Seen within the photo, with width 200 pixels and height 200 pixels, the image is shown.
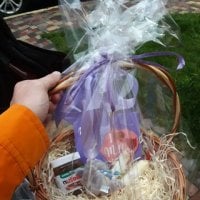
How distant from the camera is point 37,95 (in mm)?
966

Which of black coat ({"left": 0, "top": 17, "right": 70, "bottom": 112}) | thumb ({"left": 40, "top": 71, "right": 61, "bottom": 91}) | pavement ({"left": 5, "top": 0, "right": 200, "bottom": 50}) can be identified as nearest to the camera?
thumb ({"left": 40, "top": 71, "right": 61, "bottom": 91})

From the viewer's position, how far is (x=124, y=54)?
3.52 feet

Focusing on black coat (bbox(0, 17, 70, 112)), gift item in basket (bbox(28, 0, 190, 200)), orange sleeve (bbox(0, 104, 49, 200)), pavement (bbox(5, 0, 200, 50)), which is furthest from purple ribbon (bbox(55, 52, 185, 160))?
pavement (bbox(5, 0, 200, 50))

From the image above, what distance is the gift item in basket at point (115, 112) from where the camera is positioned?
41.5 inches

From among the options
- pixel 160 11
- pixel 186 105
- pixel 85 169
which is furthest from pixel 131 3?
pixel 186 105

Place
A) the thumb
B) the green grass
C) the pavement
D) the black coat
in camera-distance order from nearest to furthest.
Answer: the thumb
the black coat
the green grass
the pavement

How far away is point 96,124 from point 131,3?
40 cm

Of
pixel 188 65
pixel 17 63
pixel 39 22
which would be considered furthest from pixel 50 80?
pixel 39 22

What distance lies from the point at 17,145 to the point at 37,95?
141 mm

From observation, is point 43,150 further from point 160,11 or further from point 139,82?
point 160,11

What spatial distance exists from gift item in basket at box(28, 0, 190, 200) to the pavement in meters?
2.22

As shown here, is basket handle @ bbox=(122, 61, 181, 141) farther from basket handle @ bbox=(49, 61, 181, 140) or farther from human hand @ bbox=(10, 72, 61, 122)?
human hand @ bbox=(10, 72, 61, 122)

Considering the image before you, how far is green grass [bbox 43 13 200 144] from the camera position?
79.9 inches

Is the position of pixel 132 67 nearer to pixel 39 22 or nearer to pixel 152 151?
pixel 152 151
